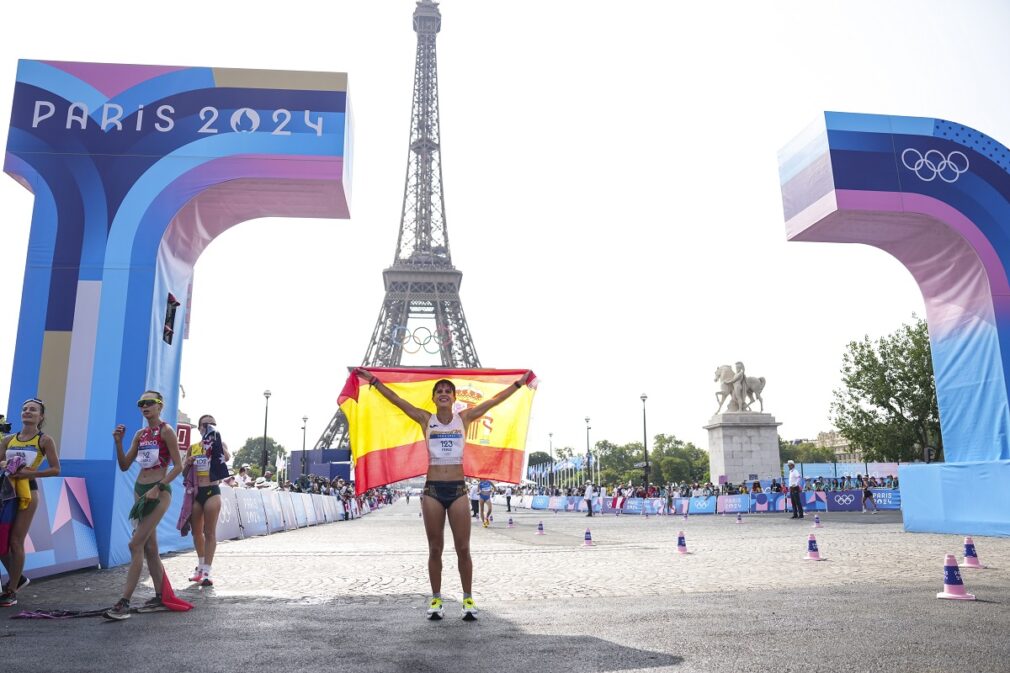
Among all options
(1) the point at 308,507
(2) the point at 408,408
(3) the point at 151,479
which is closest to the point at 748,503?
(1) the point at 308,507

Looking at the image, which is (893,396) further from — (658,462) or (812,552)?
(658,462)

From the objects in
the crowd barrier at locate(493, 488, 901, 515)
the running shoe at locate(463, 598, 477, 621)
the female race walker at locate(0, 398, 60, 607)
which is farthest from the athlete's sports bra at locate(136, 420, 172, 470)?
the crowd barrier at locate(493, 488, 901, 515)

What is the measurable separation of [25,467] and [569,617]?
5332mm

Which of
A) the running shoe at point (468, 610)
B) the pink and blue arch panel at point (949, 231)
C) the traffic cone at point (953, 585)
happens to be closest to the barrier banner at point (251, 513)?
the running shoe at point (468, 610)

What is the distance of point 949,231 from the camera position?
1566cm

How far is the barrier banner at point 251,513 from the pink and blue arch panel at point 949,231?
46.6 ft

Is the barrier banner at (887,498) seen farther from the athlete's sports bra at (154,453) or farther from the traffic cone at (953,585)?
the athlete's sports bra at (154,453)

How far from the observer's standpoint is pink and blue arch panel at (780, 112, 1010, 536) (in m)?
14.9

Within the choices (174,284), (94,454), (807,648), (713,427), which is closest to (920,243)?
(807,648)

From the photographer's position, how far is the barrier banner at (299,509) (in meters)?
25.0

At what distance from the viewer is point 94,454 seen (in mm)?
10961

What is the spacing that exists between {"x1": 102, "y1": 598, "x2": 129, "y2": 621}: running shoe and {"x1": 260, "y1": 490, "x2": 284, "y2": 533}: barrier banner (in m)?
14.9

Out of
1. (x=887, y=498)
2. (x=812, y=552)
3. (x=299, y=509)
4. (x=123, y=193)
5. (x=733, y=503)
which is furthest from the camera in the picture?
(x=887, y=498)

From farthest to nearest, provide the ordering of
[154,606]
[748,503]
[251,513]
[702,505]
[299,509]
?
[702,505] < [748,503] < [299,509] < [251,513] < [154,606]
